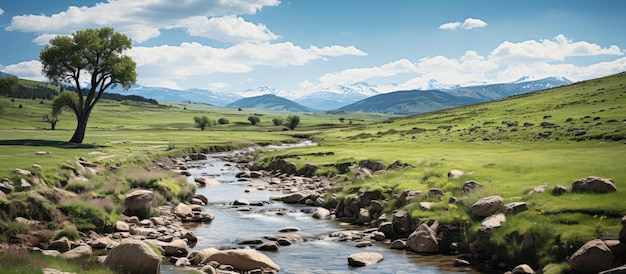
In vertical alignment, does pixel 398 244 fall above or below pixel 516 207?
below

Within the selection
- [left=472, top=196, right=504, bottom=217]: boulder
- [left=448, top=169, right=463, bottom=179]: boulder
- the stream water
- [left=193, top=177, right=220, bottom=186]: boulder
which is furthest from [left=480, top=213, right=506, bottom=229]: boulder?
[left=193, top=177, right=220, bottom=186]: boulder

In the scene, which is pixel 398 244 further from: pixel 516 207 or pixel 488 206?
pixel 516 207

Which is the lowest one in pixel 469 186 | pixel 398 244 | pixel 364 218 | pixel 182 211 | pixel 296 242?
pixel 296 242

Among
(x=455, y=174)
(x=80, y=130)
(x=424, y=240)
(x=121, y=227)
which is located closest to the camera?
(x=424, y=240)

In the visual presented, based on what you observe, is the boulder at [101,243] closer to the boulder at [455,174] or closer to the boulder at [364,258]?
the boulder at [364,258]

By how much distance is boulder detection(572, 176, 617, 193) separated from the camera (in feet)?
74.5

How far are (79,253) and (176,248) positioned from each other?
4.31 meters

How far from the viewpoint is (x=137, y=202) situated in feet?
99.7

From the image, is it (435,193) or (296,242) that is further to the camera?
(435,193)

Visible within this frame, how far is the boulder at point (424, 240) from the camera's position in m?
23.6

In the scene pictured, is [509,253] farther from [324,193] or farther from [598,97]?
[598,97]

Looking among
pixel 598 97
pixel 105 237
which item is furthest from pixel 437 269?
pixel 598 97

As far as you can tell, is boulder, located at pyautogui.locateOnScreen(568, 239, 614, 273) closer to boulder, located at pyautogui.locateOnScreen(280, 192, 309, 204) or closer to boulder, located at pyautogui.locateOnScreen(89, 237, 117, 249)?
boulder, located at pyautogui.locateOnScreen(89, 237, 117, 249)

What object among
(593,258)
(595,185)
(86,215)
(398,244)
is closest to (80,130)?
(86,215)
